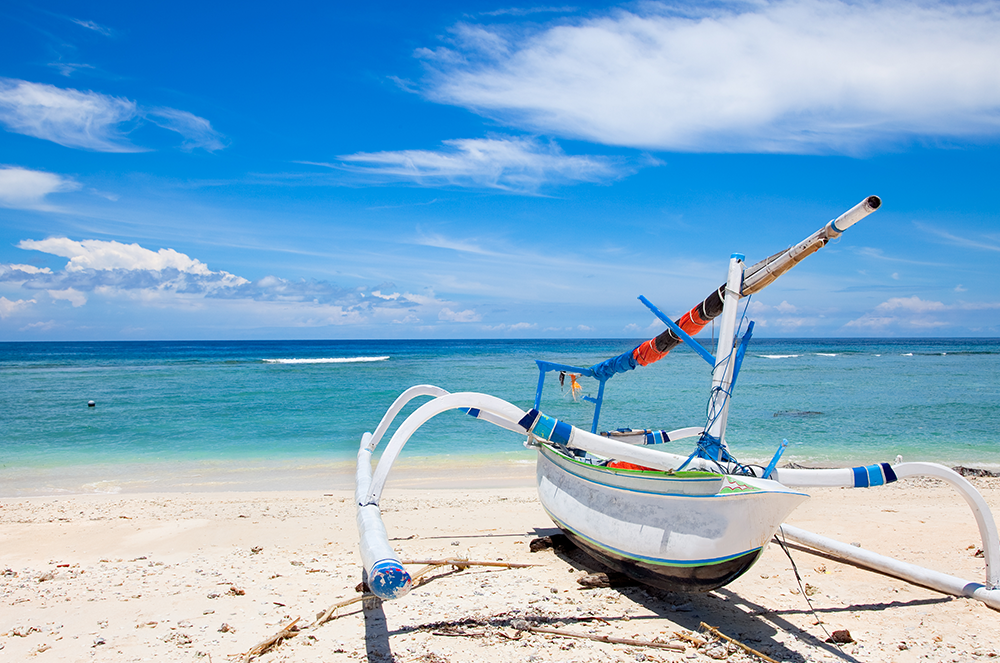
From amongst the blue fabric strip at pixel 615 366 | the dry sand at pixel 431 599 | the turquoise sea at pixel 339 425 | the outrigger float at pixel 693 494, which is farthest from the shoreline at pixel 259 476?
the outrigger float at pixel 693 494

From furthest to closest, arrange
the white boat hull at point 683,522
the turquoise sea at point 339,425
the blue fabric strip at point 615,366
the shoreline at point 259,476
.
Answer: the turquoise sea at point 339,425
the shoreline at point 259,476
the blue fabric strip at point 615,366
the white boat hull at point 683,522

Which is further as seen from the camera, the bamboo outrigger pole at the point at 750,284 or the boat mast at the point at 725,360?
the boat mast at the point at 725,360

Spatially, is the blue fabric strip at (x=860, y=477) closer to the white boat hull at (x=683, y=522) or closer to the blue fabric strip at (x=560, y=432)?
the white boat hull at (x=683, y=522)

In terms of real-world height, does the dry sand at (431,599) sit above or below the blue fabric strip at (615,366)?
below

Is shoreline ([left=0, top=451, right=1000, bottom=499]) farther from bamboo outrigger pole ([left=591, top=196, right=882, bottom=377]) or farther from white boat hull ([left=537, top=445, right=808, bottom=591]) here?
white boat hull ([left=537, top=445, right=808, bottom=591])

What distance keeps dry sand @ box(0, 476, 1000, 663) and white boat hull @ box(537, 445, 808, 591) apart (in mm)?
436

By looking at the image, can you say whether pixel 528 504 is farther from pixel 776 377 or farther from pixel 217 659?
pixel 776 377

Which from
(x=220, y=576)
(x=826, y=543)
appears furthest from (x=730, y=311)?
(x=220, y=576)

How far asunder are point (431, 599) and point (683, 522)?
212 cm

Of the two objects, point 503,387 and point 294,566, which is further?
point 503,387

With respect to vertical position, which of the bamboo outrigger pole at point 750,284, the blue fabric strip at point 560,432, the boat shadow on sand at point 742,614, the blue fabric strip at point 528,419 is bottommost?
the boat shadow on sand at point 742,614

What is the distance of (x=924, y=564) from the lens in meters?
5.68

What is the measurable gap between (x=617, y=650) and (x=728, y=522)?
1141mm

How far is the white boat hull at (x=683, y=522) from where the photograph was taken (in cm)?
395
